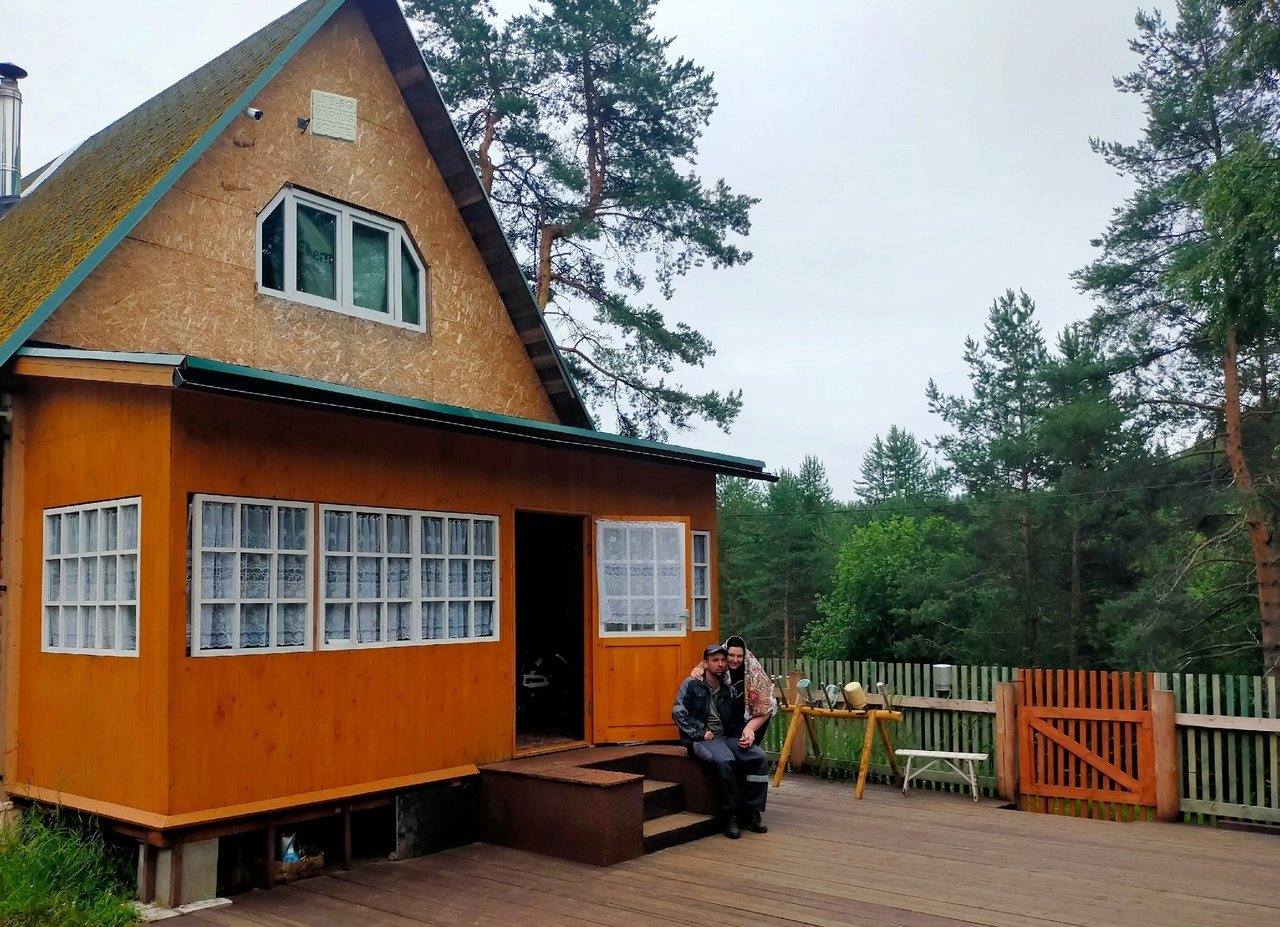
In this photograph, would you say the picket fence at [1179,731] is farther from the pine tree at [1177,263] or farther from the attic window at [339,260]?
the pine tree at [1177,263]

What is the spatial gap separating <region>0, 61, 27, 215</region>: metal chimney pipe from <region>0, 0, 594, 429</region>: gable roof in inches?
18.6

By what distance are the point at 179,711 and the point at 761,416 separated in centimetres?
7111

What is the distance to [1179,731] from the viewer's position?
28.8ft

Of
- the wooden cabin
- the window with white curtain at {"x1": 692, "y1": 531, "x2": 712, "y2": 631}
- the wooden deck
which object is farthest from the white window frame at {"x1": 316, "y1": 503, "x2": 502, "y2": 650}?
the window with white curtain at {"x1": 692, "y1": 531, "x2": 712, "y2": 631}

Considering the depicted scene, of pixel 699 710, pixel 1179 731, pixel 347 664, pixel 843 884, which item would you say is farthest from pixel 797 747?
pixel 347 664

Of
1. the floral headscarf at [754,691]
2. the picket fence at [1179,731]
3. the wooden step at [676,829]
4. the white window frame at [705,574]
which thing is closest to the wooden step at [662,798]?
the wooden step at [676,829]

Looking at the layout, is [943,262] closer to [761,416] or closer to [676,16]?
[676,16]

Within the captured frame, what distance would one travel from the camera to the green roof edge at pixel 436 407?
569 cm

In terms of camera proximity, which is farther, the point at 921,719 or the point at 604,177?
the point at 604,177

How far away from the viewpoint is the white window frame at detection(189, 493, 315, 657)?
19.9 feet

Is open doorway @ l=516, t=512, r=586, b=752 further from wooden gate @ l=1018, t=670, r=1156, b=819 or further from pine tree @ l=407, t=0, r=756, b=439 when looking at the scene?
pine tree @ l=407, t=0, r=756, b=439

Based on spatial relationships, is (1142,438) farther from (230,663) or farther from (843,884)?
(230,663)

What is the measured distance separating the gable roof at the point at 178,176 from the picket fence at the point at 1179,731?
405 centimetres

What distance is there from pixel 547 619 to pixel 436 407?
491 cm
